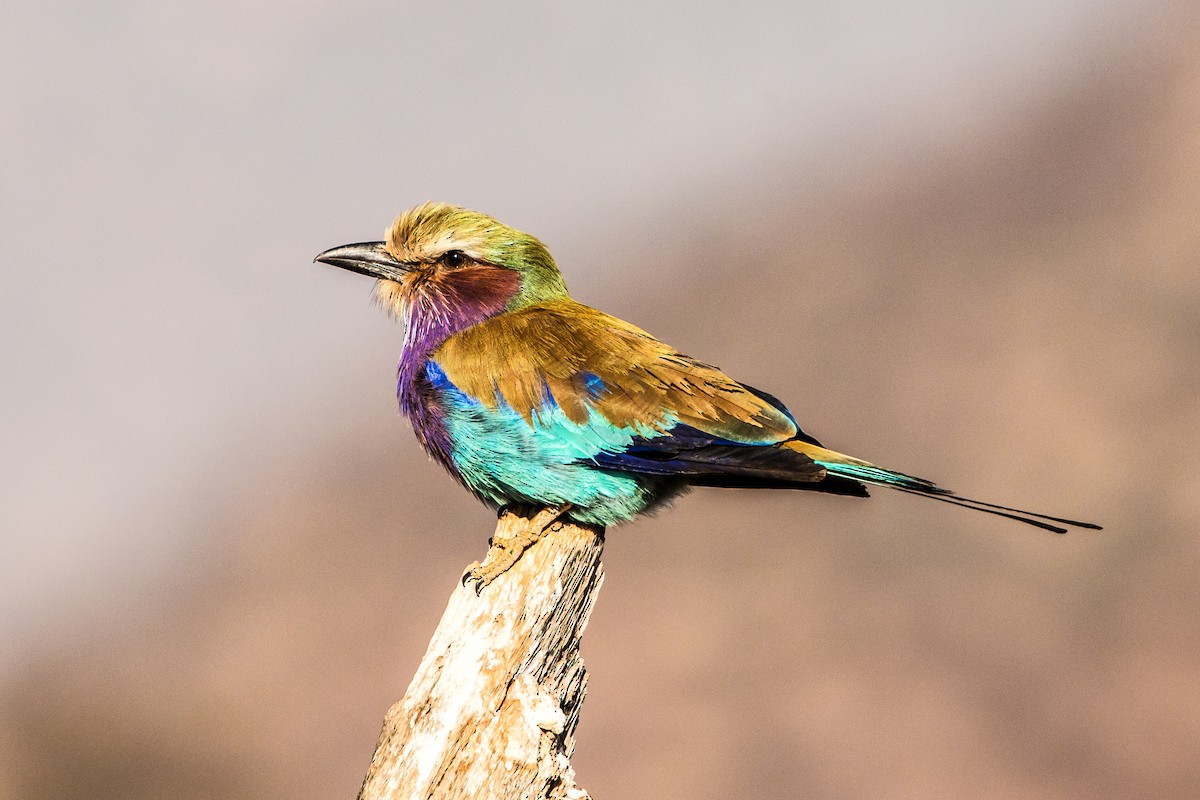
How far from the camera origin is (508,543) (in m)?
4.36

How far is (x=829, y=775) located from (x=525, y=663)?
8.70 metres

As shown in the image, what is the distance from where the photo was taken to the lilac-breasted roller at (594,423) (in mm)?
4484

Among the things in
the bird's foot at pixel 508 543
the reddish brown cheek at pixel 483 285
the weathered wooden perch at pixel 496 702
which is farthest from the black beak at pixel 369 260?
the weathered wooden perch at pixel 496 702

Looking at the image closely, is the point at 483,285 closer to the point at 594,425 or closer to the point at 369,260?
the point at 369,260

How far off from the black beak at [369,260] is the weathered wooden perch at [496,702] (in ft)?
5.85

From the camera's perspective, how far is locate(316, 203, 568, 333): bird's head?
5164mm

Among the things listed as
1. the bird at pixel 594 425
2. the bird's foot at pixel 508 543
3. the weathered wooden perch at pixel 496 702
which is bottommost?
the weathered wooden perch at pixel 496 702

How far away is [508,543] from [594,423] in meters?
0.52

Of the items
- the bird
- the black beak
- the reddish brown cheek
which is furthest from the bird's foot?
the black beak

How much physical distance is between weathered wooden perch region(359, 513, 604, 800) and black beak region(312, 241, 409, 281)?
1782 mm

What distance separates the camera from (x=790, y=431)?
4.61m

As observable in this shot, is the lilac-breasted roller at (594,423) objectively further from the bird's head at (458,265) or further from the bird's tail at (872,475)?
the bird's head at (458,265)

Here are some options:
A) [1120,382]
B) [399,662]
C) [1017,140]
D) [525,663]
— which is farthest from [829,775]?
[1017,140]

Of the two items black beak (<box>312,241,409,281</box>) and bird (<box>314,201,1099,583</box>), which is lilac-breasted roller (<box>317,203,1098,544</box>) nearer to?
bird (<box>314,201,1099,583</box>)
